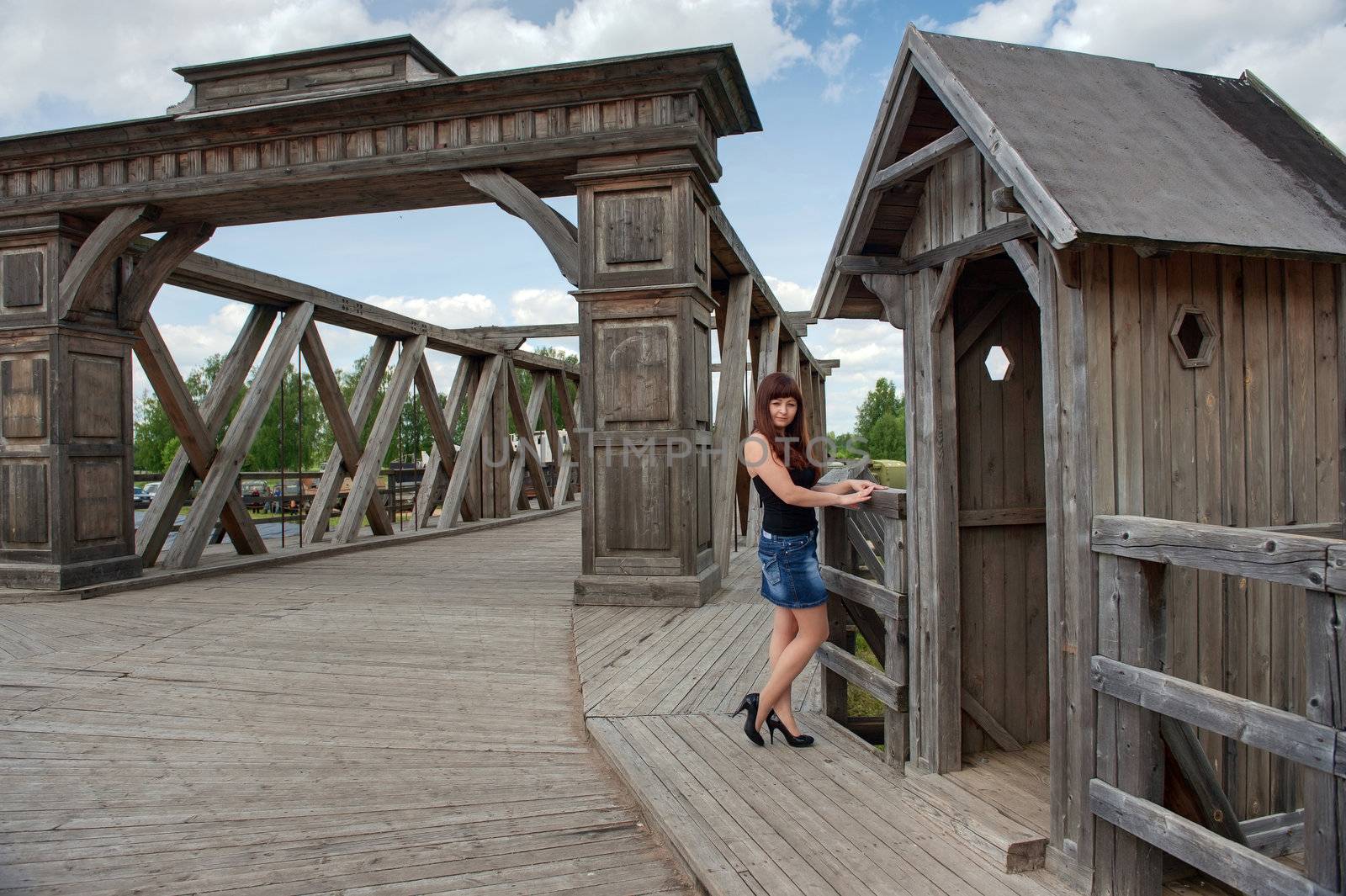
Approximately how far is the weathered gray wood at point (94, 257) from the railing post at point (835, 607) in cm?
644

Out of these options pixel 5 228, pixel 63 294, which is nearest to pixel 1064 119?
pixel 63 294

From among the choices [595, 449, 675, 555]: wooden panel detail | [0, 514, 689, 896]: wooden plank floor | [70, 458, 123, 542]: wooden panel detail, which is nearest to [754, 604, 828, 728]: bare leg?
[0, 514, 689, 896]: wooden plank floor

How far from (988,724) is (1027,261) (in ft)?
5.66

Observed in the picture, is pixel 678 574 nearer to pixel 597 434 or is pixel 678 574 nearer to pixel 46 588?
pixel 597 434

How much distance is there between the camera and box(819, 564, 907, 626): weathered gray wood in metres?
3.14

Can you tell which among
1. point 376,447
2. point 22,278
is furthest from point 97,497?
point 376,447

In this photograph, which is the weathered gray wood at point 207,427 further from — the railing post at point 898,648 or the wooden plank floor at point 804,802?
the railing post at point 898,648

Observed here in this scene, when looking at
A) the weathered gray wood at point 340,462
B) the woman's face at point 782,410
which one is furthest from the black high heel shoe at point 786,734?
the weathered gray wood at point 340,462

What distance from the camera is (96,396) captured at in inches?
289

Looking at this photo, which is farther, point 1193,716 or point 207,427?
point 207,427

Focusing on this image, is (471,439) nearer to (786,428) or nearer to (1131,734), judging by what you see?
(786,428)

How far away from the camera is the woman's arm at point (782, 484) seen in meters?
3.13

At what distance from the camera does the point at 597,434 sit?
20.5 ft

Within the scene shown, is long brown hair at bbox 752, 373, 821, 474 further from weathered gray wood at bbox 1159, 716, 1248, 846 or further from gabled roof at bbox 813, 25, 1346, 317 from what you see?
weathered gray wood at bbox 1159, 716, 1248, 846
